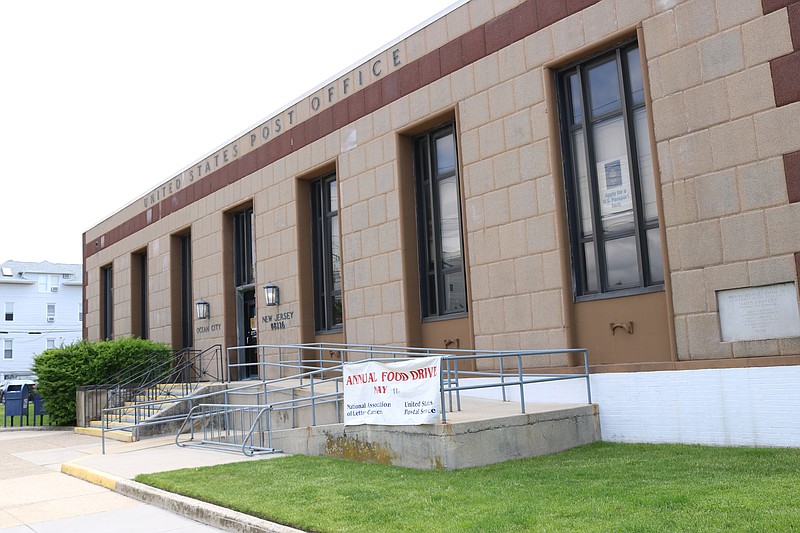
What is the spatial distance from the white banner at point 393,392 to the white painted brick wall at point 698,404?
341cm

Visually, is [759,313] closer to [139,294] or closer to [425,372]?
[425,372]

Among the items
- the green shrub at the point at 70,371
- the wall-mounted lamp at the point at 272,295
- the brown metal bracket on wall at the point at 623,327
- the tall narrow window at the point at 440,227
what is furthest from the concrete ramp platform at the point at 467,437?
the green shrub at the point at 70,371

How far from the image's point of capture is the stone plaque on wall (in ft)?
32.7

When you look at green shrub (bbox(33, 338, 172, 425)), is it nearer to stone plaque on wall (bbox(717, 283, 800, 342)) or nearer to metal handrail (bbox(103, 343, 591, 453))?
metal handrail (bbox(103, 343, 591, 453))

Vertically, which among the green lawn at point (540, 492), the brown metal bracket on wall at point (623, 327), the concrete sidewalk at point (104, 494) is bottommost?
the concrete sidewalk at point (104, 494)

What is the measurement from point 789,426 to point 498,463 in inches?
151

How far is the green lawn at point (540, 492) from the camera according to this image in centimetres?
631

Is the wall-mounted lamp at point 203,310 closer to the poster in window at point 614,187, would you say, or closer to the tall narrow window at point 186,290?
the tall narrow window at point 186,290

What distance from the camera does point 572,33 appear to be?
13031 millimetres

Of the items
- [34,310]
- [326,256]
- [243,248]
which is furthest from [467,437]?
[34,310]

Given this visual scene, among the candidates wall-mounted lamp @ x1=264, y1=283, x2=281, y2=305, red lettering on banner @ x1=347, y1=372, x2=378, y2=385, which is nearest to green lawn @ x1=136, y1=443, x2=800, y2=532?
red lettering on banner @ x1=347, y1=372, x2=378, y2=385

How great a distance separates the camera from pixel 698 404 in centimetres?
1076

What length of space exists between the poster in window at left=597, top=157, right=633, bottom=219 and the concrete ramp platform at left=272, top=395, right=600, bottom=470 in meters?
3.34

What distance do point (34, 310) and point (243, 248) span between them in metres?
51.2
